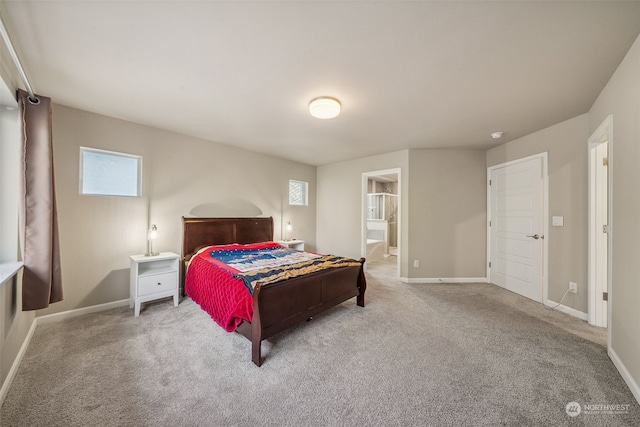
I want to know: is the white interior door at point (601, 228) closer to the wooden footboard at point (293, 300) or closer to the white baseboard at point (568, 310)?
the white baseboard at point (568, 310)

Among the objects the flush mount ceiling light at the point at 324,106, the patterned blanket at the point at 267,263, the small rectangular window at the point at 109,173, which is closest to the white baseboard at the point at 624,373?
the patterned blanket at the point at 267,263

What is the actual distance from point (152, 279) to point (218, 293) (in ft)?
3.39

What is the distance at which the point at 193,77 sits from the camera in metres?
2.07

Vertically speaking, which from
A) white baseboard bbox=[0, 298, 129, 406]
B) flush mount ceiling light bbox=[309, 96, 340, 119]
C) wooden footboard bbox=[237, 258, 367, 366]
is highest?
flush mount ceiling light bbox=[309, 96, 340, 119]

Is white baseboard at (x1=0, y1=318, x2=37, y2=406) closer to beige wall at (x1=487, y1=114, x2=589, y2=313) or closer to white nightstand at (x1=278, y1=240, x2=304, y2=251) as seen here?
white nightstand at (x1=278, y1=240, x2=304, y2=251)

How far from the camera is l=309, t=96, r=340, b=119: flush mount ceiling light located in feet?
7.72

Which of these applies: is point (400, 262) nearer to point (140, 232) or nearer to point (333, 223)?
point (333, 223)

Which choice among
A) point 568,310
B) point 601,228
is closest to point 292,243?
point 568,310

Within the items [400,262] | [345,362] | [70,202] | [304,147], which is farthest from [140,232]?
[400,262]

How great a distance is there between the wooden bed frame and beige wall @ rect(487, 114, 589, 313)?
2.55 meters

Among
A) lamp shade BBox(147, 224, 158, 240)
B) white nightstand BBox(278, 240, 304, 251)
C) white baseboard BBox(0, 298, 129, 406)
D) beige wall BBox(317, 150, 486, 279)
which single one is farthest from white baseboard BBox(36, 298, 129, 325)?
beige wall BBox(317, 150, 486, 279)

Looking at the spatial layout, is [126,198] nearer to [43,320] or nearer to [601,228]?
[43,320]

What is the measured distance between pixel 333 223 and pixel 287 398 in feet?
13.2

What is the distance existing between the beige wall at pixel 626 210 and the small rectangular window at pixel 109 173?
496 cm
